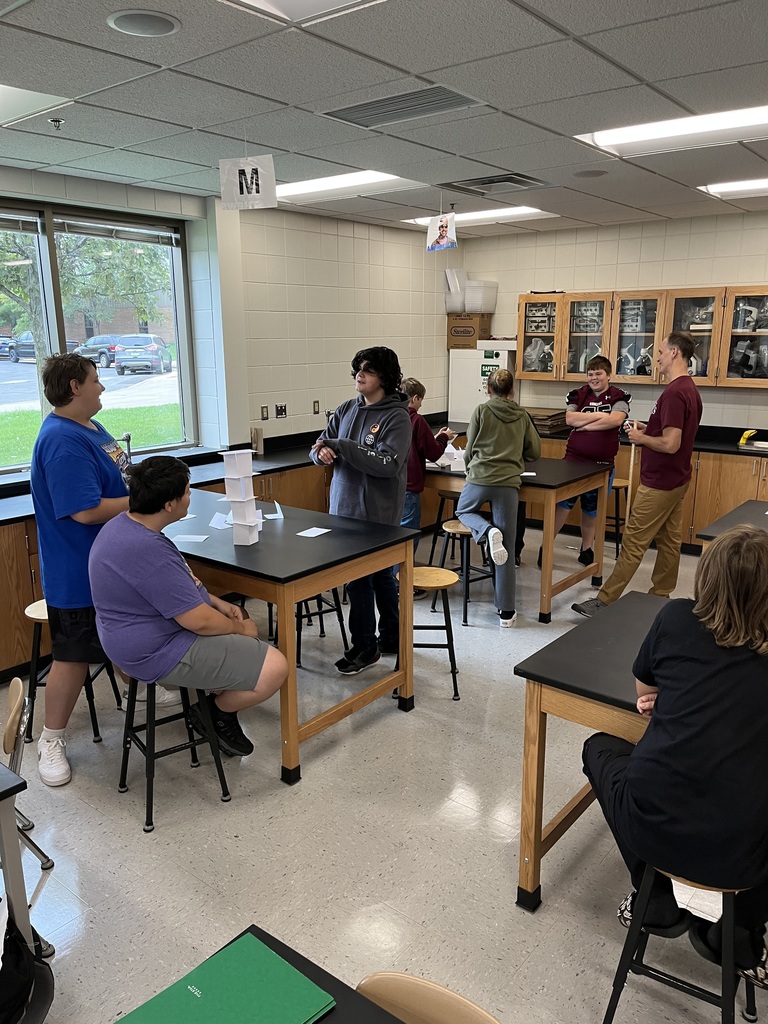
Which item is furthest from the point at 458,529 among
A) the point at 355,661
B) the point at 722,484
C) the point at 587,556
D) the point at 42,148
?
the point at 42,148

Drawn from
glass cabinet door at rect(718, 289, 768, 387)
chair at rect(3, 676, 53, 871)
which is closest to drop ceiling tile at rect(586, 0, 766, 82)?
chair at rect(3, 676, 53, 871)

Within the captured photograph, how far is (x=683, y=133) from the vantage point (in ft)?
11.0

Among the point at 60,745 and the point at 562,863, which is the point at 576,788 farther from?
the point at 60,745

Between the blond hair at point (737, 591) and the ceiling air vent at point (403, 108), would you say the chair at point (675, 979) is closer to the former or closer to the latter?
the blond hair at point (737, 591)

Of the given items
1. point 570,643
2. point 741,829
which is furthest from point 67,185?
point 741,829

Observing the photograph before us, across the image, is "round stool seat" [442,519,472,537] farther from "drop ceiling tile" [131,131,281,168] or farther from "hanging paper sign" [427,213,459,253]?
"drop ceiling tile" [131,131,281,168]

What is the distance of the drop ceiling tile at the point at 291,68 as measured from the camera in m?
2.31

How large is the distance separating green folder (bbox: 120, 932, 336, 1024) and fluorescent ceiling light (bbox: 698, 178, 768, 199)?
15.3 feet

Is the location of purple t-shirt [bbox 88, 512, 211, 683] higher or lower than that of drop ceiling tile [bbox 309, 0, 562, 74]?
lower

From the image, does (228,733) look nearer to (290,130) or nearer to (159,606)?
(159,606)


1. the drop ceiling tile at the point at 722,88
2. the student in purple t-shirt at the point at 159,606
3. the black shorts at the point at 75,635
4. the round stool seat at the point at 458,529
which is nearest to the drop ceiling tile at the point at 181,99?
the student in purple t-shirt at the point at 159,606

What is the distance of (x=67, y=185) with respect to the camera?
4199mm

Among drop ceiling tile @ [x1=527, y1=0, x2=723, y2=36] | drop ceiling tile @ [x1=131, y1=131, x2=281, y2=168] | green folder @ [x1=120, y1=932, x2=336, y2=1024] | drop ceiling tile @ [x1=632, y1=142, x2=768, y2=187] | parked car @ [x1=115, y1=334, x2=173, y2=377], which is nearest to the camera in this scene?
green folder @ [x1=120, y1=932, x2=336, y2=1024]

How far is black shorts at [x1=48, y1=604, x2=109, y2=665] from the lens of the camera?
2.94 metres
